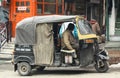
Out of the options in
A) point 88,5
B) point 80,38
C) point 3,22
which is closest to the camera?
point 80,38

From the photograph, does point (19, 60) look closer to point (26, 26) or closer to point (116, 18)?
point (26, 26)

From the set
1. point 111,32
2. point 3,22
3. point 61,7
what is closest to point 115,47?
point 111,32

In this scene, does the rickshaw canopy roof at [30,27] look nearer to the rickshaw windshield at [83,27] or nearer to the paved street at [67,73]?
the rickshaw windshield at [83,27]

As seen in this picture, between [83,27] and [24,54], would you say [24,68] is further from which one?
[83,27]

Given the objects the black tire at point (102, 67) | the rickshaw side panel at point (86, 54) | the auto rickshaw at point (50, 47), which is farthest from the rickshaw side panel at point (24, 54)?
the black tire at point (102, 67)

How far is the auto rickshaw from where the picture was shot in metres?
14.4

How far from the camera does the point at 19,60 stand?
14711 millimetres

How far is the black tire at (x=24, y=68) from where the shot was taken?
14.6 metres

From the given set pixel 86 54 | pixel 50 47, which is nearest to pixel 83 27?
pixel 86 54

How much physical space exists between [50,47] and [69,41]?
66 cm

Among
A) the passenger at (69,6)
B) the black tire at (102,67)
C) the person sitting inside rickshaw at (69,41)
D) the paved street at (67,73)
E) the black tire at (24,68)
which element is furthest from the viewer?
the passenger at (69,6)

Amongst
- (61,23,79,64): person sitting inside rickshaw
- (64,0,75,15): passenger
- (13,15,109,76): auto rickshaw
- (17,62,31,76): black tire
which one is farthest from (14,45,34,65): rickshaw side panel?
(64,0,75,15): passenger

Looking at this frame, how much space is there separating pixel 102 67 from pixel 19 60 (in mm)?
2820

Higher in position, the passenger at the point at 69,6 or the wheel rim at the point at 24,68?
the passenger at the point at 69,6
